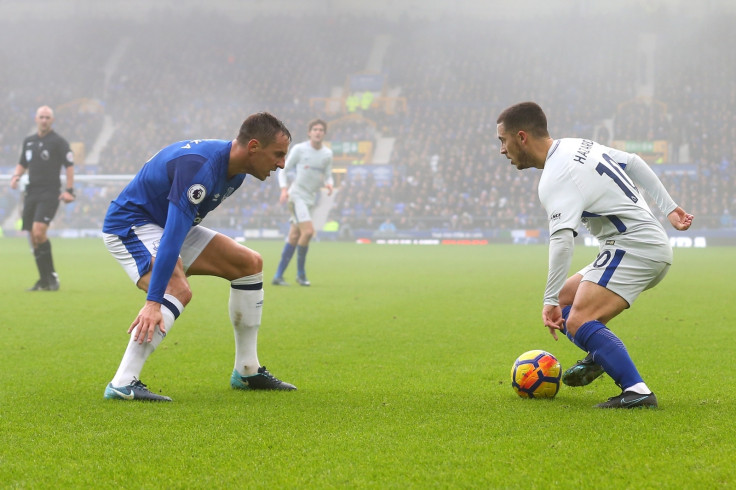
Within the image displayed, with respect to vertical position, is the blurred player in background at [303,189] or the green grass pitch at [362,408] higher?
the blurred player in background at [303,189]

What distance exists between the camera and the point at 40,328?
7969mm

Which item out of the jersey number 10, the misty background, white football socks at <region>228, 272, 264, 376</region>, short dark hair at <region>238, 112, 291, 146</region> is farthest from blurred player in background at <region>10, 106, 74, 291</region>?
the misty background

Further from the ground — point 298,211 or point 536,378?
point 298,211

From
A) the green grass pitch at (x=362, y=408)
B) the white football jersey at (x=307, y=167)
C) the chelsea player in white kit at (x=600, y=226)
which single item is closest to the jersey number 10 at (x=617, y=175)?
the chelsea player in white kit at (x=600, y=226)

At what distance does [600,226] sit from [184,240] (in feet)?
8.02

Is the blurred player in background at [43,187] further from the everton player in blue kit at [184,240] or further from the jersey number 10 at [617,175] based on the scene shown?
the jersey number 10 at [617,175]

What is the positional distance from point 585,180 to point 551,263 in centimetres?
50

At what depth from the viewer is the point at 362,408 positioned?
4.47 m

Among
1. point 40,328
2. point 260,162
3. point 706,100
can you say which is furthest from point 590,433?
point 706,100

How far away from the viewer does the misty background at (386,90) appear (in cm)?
3684

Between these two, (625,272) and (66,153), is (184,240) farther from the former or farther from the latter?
(66,153)

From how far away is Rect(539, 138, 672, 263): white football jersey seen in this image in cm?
439

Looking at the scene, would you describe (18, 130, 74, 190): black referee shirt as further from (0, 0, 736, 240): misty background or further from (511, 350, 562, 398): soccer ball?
(0, 0, 736, 240): misty background

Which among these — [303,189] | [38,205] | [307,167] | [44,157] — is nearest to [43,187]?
[38,205]
